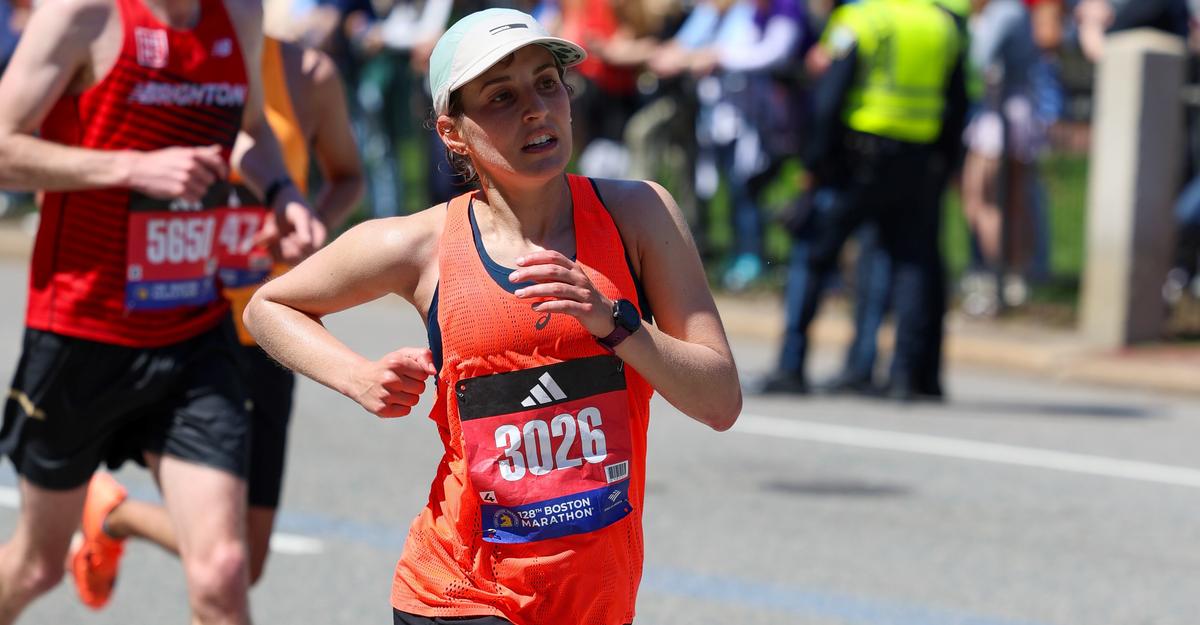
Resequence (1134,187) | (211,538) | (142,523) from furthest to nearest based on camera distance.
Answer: (1134,187)
(142,523)
(211,538)

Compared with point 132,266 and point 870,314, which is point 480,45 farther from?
point 870,314

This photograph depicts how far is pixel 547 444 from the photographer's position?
346cm

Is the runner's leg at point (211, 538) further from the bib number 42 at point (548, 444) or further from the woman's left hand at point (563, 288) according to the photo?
the woman's left hand at point (563, 288)

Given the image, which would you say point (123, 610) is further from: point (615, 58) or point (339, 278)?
point (615, 58)

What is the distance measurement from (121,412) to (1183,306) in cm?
859

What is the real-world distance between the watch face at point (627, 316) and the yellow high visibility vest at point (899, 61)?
6.63 meters

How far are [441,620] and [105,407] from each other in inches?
59.7

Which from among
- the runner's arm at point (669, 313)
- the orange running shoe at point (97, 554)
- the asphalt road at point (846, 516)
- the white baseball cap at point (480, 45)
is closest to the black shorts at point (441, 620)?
the runner's arm at point (669, 313)

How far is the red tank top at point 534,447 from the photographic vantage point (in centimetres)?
341

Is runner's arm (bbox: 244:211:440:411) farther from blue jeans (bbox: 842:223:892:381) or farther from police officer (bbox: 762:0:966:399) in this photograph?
blue jeans (bbox: 842:223:892:381)

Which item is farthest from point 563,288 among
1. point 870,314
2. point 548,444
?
point 870,314

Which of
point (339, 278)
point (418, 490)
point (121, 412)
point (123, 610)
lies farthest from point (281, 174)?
point (418, 490)

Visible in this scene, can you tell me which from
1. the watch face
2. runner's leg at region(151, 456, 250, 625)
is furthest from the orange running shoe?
the watch face

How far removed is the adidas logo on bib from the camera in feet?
11.3
